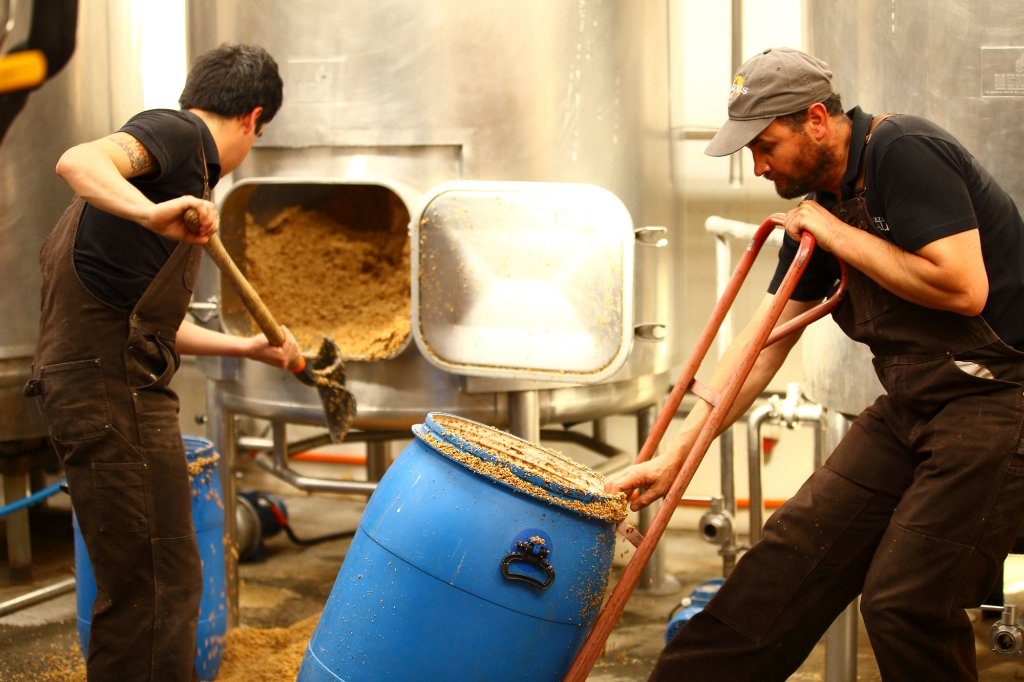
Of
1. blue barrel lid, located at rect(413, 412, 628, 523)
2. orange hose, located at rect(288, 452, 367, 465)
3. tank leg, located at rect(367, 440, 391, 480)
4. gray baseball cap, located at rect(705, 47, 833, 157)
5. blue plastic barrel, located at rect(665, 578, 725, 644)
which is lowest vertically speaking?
orange hose, located at rect(288, 452, 367, 465)

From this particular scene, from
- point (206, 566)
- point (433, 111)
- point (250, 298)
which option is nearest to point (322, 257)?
point (433, 111)

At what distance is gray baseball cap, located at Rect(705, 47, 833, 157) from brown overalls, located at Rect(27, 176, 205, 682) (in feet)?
3.97

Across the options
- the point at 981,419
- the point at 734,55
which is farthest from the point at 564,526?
the point at 734,55

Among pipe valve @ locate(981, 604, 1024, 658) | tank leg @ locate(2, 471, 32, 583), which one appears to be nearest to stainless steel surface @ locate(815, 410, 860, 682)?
pipe valve @ locate(981, 604, 1024, 658)

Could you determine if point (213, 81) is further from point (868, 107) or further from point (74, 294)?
point (868, 107)

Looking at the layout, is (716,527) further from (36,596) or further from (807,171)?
(36,596)

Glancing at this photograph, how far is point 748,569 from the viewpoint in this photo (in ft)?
7.70

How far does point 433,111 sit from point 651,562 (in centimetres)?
182

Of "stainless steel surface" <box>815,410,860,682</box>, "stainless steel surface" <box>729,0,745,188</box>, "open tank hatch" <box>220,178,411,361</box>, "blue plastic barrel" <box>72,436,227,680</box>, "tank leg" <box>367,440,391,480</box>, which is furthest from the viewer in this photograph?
"tank leg" <box>367,440,391,480</box>

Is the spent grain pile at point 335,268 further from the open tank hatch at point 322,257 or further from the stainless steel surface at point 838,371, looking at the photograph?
the stainless steel surface at point 838,371

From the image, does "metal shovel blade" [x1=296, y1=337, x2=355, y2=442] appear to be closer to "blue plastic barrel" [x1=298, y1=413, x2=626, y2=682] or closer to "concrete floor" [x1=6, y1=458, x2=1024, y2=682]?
"concrete floor" [x1=6, y1=458, x2=1024, y2=682]

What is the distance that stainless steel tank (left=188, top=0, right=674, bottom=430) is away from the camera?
3.35 meters

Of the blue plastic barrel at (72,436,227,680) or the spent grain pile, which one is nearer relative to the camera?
the blue plastic barrel at (72,436,227,680)

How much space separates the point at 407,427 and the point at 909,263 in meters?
1.86
